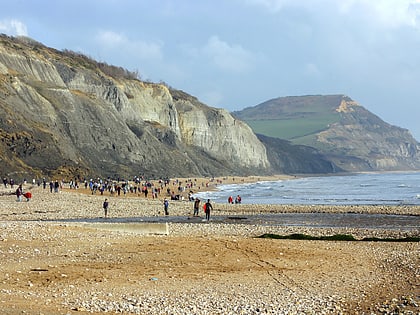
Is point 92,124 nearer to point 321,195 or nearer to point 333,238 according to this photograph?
point 321,195

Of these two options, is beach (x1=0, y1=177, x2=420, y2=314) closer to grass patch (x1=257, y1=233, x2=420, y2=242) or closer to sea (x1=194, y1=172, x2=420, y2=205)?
grass patch (x1=257, y1=233, x2=420, y2=242)

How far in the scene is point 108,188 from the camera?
70.3 meters

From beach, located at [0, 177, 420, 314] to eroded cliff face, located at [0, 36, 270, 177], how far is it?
53455 mm

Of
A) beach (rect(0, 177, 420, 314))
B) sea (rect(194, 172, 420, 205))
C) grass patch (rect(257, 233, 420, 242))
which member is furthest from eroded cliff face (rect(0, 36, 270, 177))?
beach (rect(0, 177, 420, 314))

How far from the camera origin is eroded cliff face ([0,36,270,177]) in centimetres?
7862

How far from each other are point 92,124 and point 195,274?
83813 millimetres

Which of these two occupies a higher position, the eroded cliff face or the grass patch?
the eroded cliff face

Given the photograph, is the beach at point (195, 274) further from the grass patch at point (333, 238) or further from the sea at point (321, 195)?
the sea at point (321, 195)

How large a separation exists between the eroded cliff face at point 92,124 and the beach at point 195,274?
5346cm

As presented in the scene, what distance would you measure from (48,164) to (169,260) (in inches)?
2402

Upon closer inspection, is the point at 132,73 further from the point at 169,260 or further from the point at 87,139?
the point at 169,260

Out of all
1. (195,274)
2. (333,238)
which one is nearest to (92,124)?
(333,238)

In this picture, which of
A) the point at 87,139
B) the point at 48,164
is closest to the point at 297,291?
the point at 48,164

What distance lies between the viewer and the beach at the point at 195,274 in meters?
13.4
